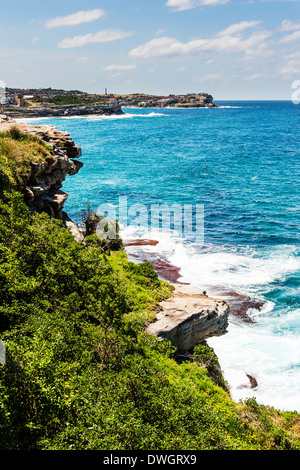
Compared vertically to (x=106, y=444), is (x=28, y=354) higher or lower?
higher

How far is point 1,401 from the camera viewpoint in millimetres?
6496

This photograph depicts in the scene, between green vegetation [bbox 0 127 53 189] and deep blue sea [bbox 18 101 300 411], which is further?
deep blue sea [bbox 18 101 300 411]

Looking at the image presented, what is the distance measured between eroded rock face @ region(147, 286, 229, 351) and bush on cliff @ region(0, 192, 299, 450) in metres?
0.73

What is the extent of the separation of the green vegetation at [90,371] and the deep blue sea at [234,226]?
14.5ft

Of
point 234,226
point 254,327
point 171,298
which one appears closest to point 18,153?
point 171,298

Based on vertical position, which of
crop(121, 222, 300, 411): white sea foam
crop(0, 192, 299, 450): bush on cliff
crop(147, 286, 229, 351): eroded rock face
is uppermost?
crop(0, 192, 299, 450): bush on cliff

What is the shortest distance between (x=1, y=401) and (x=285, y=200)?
1688 inches

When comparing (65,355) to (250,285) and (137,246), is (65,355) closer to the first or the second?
(250,285)

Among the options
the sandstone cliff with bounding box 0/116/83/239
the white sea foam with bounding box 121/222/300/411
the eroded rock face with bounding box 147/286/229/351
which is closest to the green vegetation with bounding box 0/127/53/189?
the sandstone cliff with bounding box 0/116/83/239

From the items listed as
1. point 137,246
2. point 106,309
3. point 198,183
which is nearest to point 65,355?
point 106,309

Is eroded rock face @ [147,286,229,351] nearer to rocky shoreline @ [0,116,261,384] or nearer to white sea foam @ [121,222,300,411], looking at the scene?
rocky shoreline @ [0,116,261,384]

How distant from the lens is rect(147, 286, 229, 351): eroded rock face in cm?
1395
